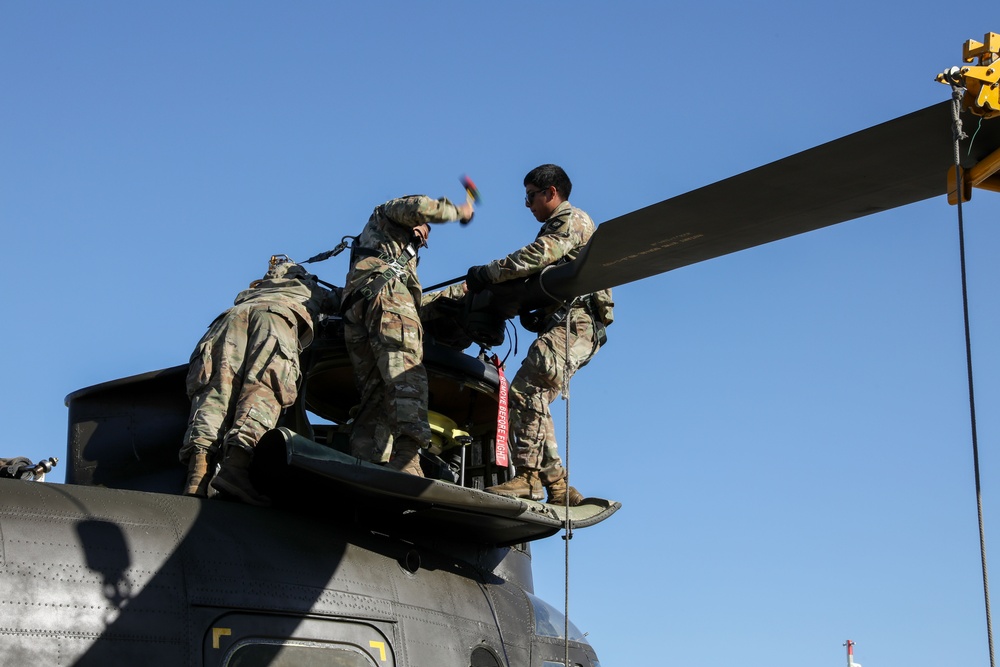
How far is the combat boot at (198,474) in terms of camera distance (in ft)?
22.7

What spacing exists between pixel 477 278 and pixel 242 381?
174cm

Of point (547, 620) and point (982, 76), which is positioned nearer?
point (982, 76)

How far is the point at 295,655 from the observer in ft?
20.2

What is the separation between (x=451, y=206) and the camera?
8609mm

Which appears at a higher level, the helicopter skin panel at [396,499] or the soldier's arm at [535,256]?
the soldier's arm at [535,256]

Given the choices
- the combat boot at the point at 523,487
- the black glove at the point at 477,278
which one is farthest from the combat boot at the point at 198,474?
the black glove at the point at 477,278

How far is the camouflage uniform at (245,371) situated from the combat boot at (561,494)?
1773 mm

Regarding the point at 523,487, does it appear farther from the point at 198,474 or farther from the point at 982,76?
the point at 982,76

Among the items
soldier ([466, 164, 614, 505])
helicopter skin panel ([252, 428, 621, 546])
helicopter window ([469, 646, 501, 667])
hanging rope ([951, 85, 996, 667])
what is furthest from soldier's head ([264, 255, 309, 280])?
hanging rope ([951, 85, 996, 667])

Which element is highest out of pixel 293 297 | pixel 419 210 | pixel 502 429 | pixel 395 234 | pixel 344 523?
pixel 419 210

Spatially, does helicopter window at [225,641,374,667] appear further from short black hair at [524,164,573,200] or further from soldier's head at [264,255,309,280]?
short black hair at [524,164,573,200]

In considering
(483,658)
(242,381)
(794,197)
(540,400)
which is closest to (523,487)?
(540,400)

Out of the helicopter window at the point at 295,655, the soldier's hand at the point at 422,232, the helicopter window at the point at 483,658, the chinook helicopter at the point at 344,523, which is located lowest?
the helicopter window at the point at 295,655

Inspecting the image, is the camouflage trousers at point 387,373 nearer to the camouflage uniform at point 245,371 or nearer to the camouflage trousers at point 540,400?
the camouflage uniform at point 245,371
